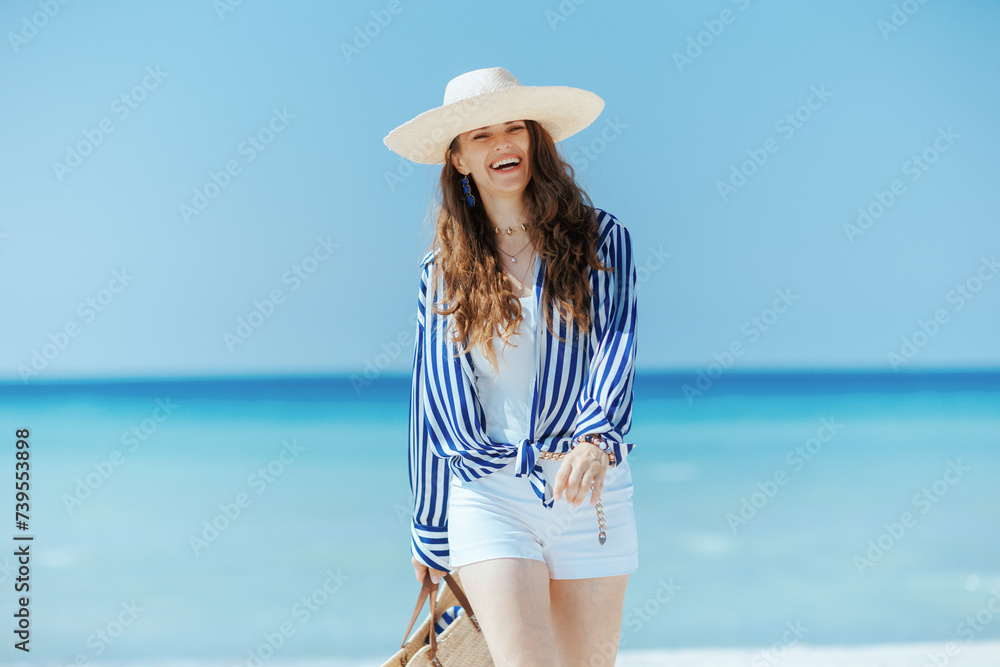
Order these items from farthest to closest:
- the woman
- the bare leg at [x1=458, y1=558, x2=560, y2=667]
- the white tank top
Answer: the white tank top → the woman → the bare leg at [x1=458, y1=558, x2=560, y2=667]

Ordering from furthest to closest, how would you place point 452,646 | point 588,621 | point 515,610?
1. point 452,646
2. point 588,621
3. point 515,610

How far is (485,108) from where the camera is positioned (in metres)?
2.13

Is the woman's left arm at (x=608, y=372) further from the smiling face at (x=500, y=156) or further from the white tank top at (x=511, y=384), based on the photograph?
the smiling face at (x=500, y=156)

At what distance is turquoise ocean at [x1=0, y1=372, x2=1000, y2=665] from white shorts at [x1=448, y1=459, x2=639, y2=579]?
2957 mm

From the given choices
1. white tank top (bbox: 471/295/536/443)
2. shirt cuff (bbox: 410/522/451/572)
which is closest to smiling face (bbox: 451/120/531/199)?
white tank top (bbox: 471/295/536/443)

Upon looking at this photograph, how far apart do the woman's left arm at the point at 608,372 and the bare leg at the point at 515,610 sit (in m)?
0.20

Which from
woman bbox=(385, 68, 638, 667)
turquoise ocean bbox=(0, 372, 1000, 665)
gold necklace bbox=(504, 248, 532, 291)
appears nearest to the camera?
woman bbox=(385, 68, 638, 667)

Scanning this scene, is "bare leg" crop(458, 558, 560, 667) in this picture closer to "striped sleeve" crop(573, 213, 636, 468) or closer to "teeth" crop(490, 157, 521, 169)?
"striped sleeve" crop(573, 213, 636, 468)

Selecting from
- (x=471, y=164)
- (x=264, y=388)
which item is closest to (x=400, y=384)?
(x=264, y=388)

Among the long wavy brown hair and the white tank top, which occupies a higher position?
the long wavy brown hair

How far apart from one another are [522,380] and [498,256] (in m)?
0.34

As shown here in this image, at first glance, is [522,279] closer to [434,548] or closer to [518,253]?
[518,253]

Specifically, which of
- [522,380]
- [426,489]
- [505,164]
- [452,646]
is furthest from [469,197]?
[452,646]

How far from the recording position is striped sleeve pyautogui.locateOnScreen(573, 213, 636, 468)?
194 cm
